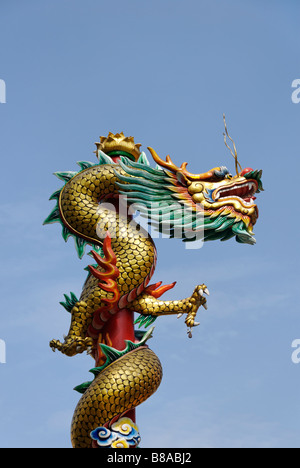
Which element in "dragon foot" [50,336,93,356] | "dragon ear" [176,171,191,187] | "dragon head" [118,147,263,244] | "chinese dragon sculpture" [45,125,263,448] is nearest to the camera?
"chinese dragon sculpture" [45,125,263,448]

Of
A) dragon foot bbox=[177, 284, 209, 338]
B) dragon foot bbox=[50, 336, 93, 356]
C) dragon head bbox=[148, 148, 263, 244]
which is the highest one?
dragon head bbox=[148, 148, 263, 244]

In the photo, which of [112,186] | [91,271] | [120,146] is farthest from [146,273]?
[120,146]

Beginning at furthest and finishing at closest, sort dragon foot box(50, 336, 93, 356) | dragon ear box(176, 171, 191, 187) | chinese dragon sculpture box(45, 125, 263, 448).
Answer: dragon ear box(176, 171, 191, 187) → dragon foot box(50, 336, 93, 356) → chinese dragon sculpture box(45, 125, 263, 448)

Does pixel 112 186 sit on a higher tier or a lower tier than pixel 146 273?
higher

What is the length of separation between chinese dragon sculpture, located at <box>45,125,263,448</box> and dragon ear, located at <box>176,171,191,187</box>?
2 cm

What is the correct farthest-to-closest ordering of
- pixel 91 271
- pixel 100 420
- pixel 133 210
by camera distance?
1. pixel 133 210
2. pixel 91 271
3. pixel 100 420

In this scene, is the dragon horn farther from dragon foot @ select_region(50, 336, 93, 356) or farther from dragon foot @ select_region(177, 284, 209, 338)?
dragon foot @ select_region(50, 336, 93, 356)

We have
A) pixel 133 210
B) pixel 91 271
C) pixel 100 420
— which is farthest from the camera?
pixel 133 210

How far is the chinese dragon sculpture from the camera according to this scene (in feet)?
33.6

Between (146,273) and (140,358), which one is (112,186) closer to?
(146,273)

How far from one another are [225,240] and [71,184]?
251 cm

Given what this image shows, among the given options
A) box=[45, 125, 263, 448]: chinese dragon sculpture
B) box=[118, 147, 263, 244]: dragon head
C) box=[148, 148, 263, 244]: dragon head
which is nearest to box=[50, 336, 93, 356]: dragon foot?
box=[45, 125, 263, 448]: chinese dragon sculpture

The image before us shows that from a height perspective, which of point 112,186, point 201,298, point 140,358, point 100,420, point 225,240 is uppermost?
point 112,186

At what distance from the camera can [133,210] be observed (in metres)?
11.8
